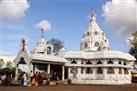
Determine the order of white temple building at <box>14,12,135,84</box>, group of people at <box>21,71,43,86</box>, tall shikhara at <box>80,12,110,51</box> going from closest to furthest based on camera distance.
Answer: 1. group of people at <box>21,71,43,86</box>
2. white temple building at <box>14,12,135,84</box>
3. tall shikhara at <box>80,12,110,51</box>

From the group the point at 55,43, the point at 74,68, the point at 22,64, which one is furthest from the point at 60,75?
the point at 55,43

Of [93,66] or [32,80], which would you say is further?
[93,66]

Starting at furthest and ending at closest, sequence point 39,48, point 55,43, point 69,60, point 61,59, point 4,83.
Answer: point 55,43, point 39,48, point 69,60, point 61,59, point 4,83

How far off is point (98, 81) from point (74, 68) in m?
5.03

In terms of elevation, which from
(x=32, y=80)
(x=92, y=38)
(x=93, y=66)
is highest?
(x=92, y=38)

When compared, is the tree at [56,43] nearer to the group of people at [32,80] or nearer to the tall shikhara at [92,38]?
the tall shikhara at [92,38]

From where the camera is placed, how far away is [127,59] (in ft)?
151

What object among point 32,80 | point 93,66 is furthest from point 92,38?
point 32,80

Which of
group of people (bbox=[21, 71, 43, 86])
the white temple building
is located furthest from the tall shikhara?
group of people (bbox=[21, 71, 43, 86])

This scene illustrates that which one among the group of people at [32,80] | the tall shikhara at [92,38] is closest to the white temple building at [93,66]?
the tall shikhara at [92,38]

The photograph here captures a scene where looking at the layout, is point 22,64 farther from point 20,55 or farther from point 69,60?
point 69,60

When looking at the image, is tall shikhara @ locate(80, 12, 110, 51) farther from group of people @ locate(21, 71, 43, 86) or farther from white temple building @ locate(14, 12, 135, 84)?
group of people @ locate(21, 71, 43, 86)

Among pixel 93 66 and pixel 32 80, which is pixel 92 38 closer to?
pixel 93 66

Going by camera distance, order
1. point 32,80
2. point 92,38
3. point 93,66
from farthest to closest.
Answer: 1. point 92,38
2. point 93,66
3. point 32,80
